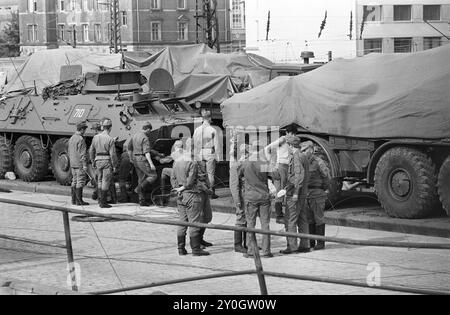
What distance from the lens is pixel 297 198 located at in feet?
45.4

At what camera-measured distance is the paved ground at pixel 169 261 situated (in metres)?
10.5

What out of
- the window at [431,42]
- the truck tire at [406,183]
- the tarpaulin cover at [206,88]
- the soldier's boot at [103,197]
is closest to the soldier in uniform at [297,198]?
the truck tire at [406,183]

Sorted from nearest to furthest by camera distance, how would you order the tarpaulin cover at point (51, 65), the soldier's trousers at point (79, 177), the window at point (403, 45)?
1. the soldier's trousers at point (79, 177)
2. the tarpaulin cover at point (51, 65)
3. the window at point (403, 45)

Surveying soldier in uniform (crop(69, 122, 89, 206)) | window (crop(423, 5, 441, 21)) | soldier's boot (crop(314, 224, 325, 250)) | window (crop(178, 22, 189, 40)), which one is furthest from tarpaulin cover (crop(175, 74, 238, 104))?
window (crop(178, 22, 189, 40))

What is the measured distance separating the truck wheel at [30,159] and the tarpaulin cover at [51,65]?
3176 millimetres

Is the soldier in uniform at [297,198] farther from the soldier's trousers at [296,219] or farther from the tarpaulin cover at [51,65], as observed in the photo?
the tarpaulin cover at [51,65]

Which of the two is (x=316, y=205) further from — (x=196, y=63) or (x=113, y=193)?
(x=196, y=63)

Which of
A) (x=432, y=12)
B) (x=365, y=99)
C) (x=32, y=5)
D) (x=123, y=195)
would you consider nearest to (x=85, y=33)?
(x=32, y=5)

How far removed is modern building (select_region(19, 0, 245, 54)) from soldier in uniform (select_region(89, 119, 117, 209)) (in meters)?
50.5

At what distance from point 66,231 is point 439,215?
728cm

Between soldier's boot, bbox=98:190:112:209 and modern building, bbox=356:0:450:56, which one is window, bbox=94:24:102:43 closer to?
modern building, bbox=356:0:450:56

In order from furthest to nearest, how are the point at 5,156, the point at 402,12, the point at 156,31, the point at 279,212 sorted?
1. the point at 156,31
2. the point at 402,12
3. the point at 5,156
4. the point at 279,212

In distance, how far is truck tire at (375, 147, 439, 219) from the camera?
1561cm

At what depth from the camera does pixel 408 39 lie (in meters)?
37.2
